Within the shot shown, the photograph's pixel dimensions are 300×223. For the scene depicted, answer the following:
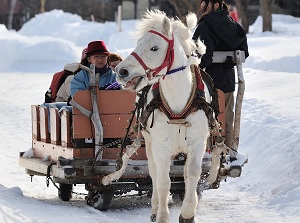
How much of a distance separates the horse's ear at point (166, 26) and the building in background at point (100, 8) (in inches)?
1691

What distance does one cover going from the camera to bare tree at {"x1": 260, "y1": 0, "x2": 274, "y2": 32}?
112 feet

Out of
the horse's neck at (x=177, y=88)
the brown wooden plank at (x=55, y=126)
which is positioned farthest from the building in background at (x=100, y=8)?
the horse's neck at (x=177, y=88)

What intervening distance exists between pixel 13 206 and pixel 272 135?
15.6 ft

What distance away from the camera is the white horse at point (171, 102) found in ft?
25.0

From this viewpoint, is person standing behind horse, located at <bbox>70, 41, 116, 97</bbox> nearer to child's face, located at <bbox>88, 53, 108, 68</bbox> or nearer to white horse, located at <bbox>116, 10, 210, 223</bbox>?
child's face, located at <bbox>88, 53, 108, 68</bbox>

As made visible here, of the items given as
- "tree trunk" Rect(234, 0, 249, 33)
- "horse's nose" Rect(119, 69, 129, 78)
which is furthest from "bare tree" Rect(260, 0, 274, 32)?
"horse's nose" Rect(119, 69, 129, 78)

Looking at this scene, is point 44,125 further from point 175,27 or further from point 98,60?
point 175,27

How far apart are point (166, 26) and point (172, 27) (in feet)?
1.04

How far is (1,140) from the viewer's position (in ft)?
50.7

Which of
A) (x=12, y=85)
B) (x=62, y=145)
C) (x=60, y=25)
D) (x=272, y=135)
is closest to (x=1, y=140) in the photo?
(x=272, y=135)

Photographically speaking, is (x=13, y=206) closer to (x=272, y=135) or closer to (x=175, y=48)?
(x=175, y=48)

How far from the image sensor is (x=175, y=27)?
8.02 metres

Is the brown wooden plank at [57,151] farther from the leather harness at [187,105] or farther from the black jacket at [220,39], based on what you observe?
the black jacket at [220,39]

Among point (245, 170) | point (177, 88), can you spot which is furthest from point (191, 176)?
point (245, 170)
